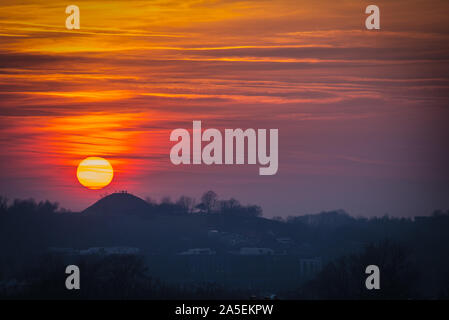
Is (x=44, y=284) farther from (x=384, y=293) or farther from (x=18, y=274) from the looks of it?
(x=384, y=293)

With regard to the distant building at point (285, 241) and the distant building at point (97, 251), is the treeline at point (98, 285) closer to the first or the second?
the distant building at point (97, 251)

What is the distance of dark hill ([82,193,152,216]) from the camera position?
98750 millimetres

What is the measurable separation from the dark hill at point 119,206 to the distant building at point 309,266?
22883 millimetres

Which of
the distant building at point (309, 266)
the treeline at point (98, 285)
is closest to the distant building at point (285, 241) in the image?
the distant building at point (309, 266)

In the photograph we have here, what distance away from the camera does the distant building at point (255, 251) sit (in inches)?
3664

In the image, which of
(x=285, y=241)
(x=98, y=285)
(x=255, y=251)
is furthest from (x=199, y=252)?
(x=98, y=285)

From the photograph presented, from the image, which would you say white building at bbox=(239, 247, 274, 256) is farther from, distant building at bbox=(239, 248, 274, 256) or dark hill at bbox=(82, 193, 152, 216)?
dark hill at bbox=(82, 193, 152, 216)

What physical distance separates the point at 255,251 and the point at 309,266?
943cm

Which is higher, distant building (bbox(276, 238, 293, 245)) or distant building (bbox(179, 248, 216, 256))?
distant building (bbox(276, 238, 293, 245))

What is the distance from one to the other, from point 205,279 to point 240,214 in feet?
77.7

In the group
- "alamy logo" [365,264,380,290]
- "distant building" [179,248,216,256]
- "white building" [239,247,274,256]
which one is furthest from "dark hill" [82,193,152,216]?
"alamy logo" [365,264,380,290]

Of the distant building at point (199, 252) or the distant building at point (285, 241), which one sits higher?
the distant building at point (285, 241)

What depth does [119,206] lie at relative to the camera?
102 m

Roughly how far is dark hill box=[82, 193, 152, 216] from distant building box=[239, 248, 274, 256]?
14.1 m
